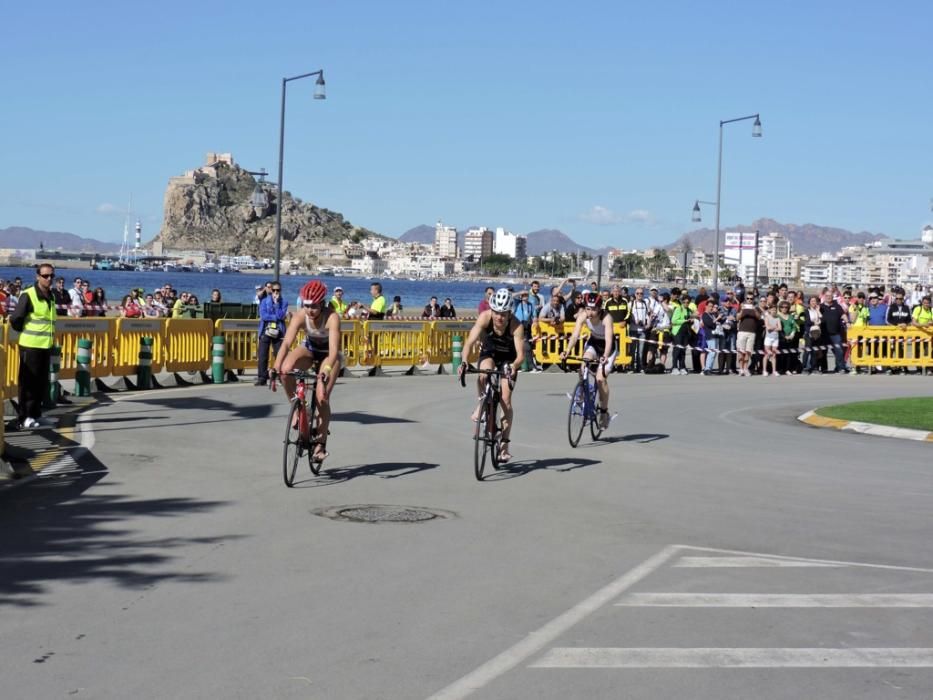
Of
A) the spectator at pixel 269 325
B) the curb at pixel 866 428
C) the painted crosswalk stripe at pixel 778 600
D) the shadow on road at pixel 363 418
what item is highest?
the spectator at pixel 269 325

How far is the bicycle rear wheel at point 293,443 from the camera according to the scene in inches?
463

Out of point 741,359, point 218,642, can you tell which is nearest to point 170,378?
point 741,359

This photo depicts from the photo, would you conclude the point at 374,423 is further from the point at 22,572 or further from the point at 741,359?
the point at 741,359

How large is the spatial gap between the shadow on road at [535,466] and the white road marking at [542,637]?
441cm

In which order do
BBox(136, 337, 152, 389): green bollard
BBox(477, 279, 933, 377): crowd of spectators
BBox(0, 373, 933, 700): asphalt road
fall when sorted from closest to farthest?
BBox(0, 373, 933, 700): asphalt road < BBox(136, 337, 152, 389): green bollard < BBox(477, 279, 933, 377): crowd of spectators

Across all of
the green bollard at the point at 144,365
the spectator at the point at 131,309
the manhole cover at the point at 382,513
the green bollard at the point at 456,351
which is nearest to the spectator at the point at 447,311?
the green bollard at the point at 456,351

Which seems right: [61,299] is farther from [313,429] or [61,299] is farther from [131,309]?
[313,429]

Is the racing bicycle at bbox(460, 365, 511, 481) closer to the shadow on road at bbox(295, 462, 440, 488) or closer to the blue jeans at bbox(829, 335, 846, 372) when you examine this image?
the shadow on road at bbox(295, 462, 440, 488)

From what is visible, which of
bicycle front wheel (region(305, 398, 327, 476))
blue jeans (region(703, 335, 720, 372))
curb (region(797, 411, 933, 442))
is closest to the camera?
bicycle front wheel (region(305, 398, 327, 476))

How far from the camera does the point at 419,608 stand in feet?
23.5

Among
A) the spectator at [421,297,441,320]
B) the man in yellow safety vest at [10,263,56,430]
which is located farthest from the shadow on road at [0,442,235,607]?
the spectator at [421,297,441,320]

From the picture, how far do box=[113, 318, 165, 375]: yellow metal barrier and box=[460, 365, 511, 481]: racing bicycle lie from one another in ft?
37.7

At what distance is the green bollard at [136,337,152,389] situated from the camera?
23188 millimetres

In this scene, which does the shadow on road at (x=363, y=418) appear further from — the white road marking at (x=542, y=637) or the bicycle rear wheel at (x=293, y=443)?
the white road marking at (x=542, y=637)
